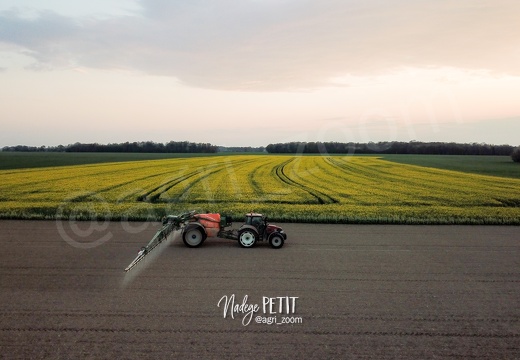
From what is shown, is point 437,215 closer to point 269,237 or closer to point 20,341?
point 269,237

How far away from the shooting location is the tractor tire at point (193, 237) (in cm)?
1736

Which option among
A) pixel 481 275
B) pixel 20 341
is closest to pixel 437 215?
pixel 481 275

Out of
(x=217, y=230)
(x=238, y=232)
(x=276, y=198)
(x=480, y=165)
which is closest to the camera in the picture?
(x=238, y=232)

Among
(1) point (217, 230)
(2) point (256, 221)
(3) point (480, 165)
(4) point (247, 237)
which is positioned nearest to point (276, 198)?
(2) point (256, 221)

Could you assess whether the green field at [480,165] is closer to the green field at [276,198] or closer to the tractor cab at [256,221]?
the green field at [276,198]

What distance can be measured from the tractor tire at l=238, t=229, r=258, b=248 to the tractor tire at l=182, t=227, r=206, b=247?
1.66 m

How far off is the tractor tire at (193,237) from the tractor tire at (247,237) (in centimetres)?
166

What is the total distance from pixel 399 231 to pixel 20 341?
17565 mm

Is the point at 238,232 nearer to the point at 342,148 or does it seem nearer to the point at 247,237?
the point at 247,237

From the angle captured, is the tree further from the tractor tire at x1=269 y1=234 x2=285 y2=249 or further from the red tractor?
the tractor tire at x1=269 y1=234 x2=285 y2=249

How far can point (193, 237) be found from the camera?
17422 mm

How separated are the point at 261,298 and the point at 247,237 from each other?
5.90m

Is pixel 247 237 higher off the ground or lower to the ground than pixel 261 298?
higher

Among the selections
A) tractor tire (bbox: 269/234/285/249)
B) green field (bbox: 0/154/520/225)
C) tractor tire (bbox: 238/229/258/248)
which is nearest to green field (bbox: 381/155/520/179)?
green field (bbox: 0/154/520/225)
